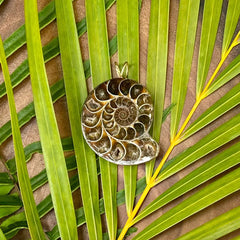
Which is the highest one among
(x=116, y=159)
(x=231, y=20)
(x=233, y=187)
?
(x=231, y=20)

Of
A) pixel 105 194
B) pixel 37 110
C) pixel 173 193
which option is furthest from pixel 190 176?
pixel 37 110

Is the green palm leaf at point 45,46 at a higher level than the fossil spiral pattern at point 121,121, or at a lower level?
higher

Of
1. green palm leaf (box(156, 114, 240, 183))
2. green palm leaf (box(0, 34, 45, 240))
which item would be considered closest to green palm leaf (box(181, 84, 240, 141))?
green palm leaf (box(156, 114, 240, 183))

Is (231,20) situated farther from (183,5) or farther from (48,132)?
(48,132)

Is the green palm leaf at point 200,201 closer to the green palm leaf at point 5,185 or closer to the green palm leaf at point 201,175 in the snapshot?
the green palm leaf at point 201,175

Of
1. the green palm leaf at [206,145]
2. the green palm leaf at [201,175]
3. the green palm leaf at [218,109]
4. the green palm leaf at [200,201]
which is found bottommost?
the green palm leaf at [200,201]

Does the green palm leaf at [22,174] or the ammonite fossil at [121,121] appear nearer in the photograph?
the green palm leaf at [22,174]

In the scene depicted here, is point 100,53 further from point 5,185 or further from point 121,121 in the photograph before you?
point 5,185

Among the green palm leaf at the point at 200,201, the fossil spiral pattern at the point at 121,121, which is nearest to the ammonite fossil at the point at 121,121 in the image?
the fossil spiral pattern at the point at 121,121
